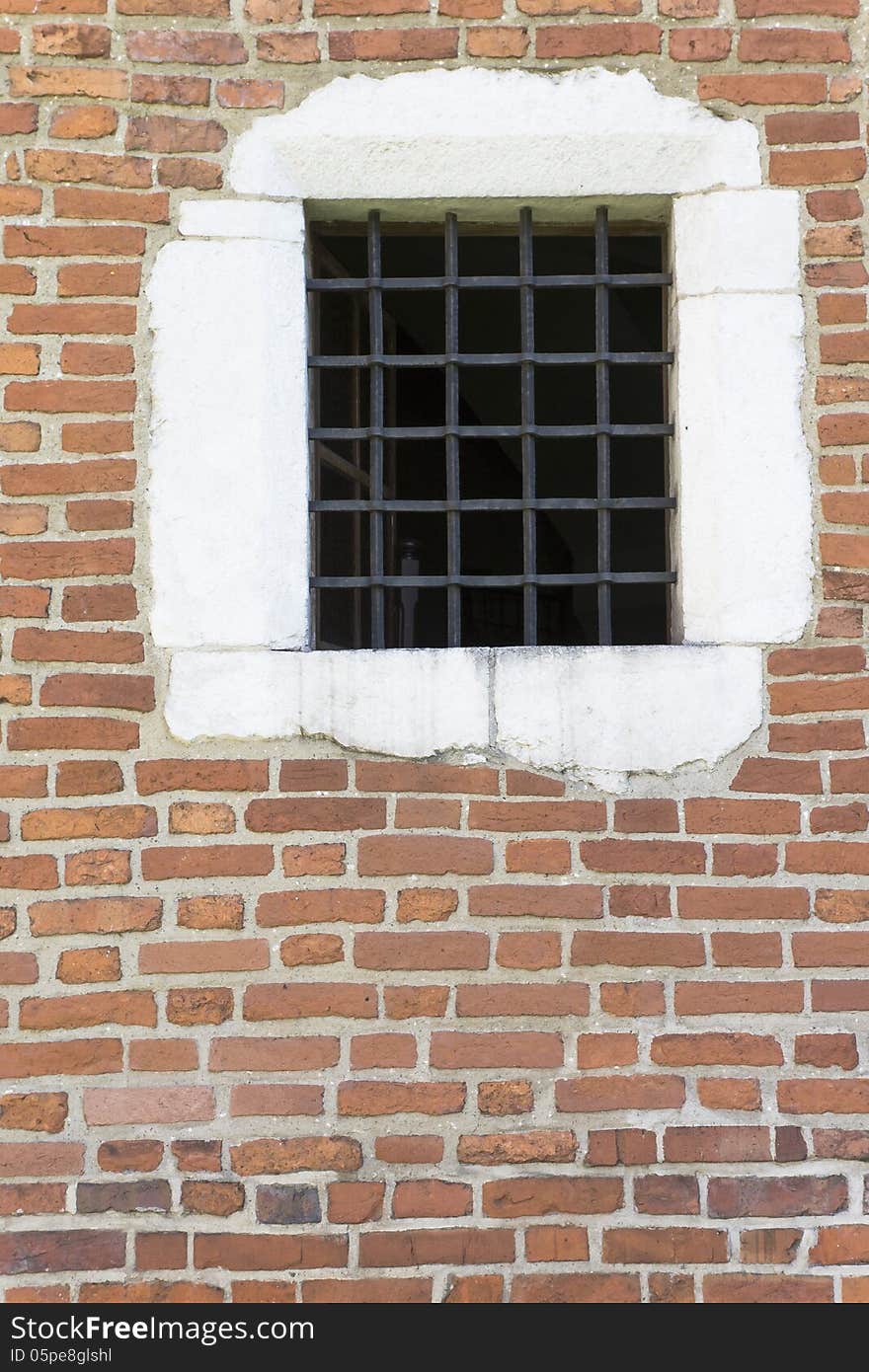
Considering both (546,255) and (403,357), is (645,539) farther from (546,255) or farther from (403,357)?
(403,357)

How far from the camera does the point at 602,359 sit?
2.53 meters

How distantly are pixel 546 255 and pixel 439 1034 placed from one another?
2903 millimetres

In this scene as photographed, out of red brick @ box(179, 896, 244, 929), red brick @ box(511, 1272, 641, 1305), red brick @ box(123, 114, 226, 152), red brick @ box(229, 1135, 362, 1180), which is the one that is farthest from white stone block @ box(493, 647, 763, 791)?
red brick @ box(123, 114, 226, 152)

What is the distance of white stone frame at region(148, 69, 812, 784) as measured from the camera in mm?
2363

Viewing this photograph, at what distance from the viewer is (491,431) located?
255 centimetres

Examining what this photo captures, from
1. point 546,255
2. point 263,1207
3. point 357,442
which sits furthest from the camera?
point 546,255

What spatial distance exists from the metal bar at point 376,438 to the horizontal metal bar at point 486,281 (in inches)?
1.3

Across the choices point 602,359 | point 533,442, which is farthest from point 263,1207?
point 602,359

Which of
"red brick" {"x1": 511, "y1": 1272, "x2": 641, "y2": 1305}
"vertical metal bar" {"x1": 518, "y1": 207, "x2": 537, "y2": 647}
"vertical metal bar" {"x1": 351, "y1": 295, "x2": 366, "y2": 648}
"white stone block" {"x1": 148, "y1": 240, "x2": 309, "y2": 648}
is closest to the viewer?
"red brick" {"x1": 511, "y1": 1272, "x2": 641, "y2": 1305}

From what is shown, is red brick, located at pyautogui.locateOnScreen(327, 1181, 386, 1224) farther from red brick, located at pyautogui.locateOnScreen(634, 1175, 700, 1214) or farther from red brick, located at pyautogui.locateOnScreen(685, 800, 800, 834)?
red brick, located at pyautogui.locateOnScreen(685, 800, 800, 834)

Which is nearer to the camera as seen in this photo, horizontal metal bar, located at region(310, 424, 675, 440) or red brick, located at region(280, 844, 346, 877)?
red brick, located at region(280, 844, 346, 877)

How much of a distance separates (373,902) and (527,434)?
1.02 m

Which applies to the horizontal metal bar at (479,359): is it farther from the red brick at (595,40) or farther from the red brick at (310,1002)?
the red brick at (310,1002)

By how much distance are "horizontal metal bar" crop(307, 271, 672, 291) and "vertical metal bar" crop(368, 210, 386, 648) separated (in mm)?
31
